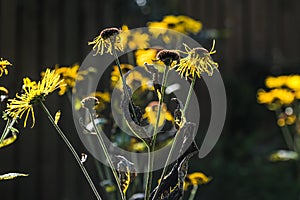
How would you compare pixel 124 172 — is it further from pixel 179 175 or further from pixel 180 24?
pixel 180 24

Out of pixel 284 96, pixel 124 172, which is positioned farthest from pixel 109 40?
pixel 284 96

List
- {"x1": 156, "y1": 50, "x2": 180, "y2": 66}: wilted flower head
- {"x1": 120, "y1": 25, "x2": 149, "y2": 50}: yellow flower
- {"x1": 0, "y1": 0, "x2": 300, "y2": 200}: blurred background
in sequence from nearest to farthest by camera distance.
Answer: {"x1": 156, "y1": 50, "x2": 180, "y2": 66}: wilted flower head → {"x1": 120, "y1": 25, "x2": 149, "y2": 50}: yellow flower → {"x1": 0, "y1": 0, "x2": 300, "y2": 200}: blurred background

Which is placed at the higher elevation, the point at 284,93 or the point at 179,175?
the point at 284,93

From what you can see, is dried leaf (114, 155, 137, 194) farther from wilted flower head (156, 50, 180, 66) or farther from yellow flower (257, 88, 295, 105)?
yellow flower (257, 88, 295, 105)

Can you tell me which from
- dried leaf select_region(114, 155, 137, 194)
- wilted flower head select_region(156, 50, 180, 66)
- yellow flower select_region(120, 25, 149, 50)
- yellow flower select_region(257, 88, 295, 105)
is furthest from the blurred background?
wilted flower head select_region(156, 50, 180, 66)

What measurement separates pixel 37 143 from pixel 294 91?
1.62 metres

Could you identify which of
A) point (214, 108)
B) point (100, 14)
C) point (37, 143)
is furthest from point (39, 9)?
point (214, 108)

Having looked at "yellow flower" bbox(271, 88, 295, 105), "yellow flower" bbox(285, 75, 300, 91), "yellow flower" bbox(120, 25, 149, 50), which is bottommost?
"yellow flower" bbox(271, 88, 295, 105)

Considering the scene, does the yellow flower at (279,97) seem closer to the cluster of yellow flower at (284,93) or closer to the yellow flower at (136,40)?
the cluster of yellow flower at (284,93)

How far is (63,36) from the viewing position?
398 centimetres

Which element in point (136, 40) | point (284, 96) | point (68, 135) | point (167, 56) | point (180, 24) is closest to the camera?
point (167, 56)

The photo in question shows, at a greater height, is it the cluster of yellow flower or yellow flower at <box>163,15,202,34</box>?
yellow flower at <box>163,15,202,34</box>

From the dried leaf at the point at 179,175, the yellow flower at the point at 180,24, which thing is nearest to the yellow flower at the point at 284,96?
the yellow flower at the point at 180,24

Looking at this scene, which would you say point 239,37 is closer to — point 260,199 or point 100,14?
point 100,14
